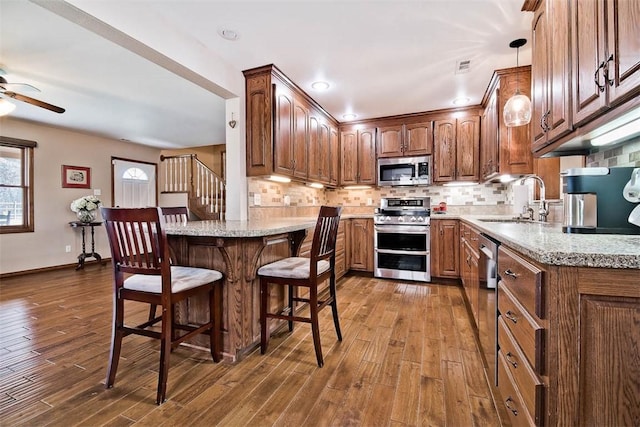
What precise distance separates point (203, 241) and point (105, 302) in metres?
2.11

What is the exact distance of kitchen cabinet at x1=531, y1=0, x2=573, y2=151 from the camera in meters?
1.41

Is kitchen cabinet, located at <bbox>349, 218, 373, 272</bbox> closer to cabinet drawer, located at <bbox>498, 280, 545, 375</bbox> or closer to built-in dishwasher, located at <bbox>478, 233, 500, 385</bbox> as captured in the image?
built-in dishwasher, located at <bbox>478, 233, 500, 385</bbox>

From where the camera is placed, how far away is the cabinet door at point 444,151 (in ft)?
13.5

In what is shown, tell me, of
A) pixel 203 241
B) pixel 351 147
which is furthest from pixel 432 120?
pixel 203 241

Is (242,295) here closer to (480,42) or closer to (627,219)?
(627,219)

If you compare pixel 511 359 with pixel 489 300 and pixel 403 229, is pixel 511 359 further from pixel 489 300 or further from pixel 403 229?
pixel 403 229

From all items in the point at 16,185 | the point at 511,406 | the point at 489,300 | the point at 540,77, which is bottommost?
the point at 511,406

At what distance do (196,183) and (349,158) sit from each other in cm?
370

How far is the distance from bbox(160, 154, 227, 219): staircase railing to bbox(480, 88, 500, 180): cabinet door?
4460 mm

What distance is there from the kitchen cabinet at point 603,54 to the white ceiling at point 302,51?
0.98 meters

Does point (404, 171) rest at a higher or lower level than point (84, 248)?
higher

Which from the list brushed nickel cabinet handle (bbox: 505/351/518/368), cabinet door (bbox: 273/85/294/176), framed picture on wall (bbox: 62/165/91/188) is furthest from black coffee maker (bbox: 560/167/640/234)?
framed picture on wall (bbox: 62/165/91/188)

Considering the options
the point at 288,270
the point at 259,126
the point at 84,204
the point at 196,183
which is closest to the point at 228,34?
the point at 259,126

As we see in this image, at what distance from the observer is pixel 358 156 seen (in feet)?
15.2
